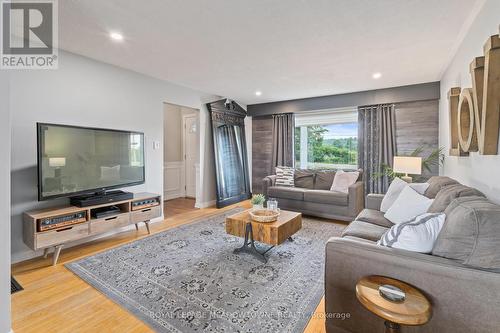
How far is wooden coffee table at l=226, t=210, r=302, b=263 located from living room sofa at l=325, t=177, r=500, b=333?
3.40ft

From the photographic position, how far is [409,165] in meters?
3.62

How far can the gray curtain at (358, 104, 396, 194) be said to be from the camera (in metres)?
4.55

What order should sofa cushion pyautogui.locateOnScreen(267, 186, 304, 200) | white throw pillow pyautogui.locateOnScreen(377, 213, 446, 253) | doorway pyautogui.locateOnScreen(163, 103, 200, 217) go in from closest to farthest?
white throw pillow pyautogui.locateOnScreen(377, 213, 446, 253) → sofa cushion pyautogui.locateOnScreen(267, 186, 304, 200) → doorway pyautogui.locateOnScreen(163, 103, 200, 217)

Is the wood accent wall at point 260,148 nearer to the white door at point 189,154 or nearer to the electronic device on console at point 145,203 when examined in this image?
the white door at point 189,154

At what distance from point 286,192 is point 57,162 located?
3461 mm

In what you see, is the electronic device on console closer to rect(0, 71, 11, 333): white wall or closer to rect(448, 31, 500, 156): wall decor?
rect(0, 71, 11, 333): white wall

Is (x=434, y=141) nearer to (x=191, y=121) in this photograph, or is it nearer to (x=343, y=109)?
(x=343, y=109)

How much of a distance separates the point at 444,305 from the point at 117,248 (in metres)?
3.12

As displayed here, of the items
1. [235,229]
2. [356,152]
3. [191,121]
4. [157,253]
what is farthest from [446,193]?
[191,121]

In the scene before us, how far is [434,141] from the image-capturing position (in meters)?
4.22

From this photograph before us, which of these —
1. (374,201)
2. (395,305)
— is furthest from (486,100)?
(374,201)

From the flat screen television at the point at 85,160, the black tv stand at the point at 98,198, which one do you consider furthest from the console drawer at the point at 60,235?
the flat screen television at the point at 85,160

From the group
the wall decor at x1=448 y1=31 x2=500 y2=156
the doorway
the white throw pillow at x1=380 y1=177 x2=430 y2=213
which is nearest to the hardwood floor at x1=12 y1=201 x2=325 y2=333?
the white throw pillow at x1=380 y1=177 x2=430 y2=213

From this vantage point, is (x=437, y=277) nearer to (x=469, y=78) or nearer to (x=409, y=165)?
(x=469, y=78)
